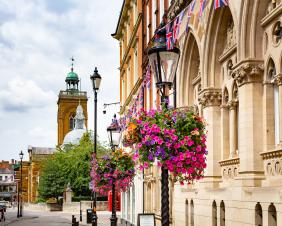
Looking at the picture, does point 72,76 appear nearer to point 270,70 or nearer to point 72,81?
point 72,81

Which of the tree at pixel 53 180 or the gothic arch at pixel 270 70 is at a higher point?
the gothic arch at pixel 270 70

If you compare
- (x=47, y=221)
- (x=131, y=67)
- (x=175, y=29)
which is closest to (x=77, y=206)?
(x=47, y=221)

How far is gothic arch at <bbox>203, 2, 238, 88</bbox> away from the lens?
48.8 feet

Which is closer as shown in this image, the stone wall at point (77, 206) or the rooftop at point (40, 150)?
the stone wall at point (77, 206)

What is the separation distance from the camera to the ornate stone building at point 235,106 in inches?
462

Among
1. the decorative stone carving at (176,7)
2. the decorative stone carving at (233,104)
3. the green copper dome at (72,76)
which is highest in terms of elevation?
the green copper dome at (72,76)

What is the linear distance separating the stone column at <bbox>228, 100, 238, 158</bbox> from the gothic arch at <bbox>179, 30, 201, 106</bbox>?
11.6 feet

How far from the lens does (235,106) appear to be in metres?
14.5

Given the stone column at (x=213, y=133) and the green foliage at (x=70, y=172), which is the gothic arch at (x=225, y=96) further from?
the green foliage at (x=70, y=172)

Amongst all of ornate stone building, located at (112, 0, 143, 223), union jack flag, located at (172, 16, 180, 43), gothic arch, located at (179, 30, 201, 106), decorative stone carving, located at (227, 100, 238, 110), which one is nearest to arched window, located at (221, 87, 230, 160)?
decorative stone carving, located at (227, 100, 238, 110)

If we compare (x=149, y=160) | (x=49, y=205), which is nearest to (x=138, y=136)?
(x=149, y=160)

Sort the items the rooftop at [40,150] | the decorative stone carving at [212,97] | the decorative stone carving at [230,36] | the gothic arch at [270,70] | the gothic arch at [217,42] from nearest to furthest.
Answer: the gothic arch at [270,70]
the decorative stone carving at [230,36]
the gothic arch at [217,42]
the decorative stone carving at [212,97]
the rooftop at [40,150]

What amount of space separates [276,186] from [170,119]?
245cm

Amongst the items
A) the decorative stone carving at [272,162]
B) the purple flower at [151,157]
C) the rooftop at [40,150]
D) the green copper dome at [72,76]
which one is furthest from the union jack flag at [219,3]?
the rooftop at [40,150]
